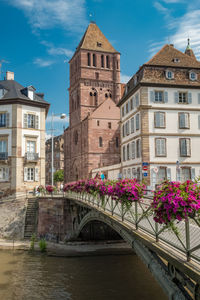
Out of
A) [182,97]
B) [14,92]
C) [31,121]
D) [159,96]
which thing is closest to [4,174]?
[31,121]

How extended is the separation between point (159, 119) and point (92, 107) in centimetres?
3167

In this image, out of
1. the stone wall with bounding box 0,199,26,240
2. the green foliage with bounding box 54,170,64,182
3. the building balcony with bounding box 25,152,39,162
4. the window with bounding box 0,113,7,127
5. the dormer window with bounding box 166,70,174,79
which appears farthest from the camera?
the green foliage with bounding box 54,170,64,182

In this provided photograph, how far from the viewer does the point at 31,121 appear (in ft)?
112

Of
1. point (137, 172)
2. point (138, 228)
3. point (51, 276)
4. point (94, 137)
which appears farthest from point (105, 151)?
point (138, 228)

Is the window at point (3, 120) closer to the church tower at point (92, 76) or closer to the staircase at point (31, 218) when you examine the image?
the staircase at point (31, 218)

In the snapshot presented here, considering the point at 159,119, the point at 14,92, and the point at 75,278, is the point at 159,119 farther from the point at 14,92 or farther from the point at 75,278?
the point at 75,278

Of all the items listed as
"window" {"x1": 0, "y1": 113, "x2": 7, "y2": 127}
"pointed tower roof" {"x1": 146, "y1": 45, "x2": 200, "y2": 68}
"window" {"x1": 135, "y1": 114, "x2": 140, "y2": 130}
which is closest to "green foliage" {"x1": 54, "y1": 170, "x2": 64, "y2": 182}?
"window" {"x1": 0, "y1": 113, "x2": 7, "y2": 127}

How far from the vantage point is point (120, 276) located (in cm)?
1717

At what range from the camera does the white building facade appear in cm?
2934

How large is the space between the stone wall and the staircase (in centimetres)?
33

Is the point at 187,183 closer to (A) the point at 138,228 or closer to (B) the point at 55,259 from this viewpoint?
(A) the point at 138,228

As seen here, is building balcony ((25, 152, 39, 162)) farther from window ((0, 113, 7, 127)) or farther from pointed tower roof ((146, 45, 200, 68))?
pointed tower roof ((146, 45, 200, 68))

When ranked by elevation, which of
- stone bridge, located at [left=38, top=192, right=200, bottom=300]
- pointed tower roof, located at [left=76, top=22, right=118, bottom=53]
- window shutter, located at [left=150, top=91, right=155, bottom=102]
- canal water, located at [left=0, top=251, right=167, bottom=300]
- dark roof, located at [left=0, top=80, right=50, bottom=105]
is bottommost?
canal water, located at [left=0, top=251, right=167, bottom=300]

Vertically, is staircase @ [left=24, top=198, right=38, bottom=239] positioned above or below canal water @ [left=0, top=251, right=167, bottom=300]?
above
